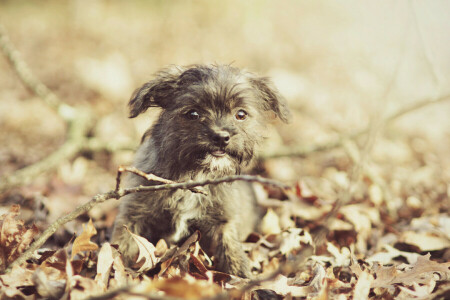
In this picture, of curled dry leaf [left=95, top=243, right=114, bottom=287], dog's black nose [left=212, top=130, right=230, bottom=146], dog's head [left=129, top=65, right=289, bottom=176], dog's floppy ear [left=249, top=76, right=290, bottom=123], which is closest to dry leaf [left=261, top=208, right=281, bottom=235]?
dog's head [left=129, top=65, right=289, bottom=176]

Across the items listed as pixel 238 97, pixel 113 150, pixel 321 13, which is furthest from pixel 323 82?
pixel 238 97

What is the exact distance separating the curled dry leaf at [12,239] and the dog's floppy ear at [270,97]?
2.75 metres

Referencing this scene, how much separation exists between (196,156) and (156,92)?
954 mm

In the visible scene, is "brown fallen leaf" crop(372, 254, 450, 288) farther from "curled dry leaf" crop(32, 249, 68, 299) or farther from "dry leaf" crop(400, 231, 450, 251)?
"curled dry leaf" crop(32, 249, 68, 299)

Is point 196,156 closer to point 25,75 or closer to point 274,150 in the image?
point 274,150

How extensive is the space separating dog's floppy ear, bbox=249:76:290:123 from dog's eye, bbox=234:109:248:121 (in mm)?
437

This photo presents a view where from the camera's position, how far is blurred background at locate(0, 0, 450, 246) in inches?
227

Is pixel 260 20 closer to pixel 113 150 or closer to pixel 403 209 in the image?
pixel 113 150

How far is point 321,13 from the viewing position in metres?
13.4

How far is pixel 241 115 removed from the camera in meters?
4.08

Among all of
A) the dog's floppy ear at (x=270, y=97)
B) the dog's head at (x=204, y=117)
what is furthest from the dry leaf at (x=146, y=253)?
the dog's floppy ear at (x=270, y=97)

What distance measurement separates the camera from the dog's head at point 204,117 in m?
3.64

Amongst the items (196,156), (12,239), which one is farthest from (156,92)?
(12,239)

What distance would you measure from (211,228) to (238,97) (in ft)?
4.66
